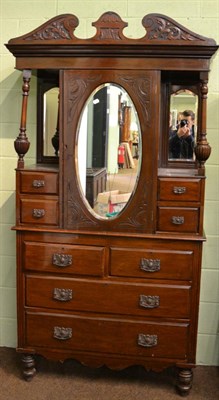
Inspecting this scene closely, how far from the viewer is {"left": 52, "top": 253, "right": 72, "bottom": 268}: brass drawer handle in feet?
8.63

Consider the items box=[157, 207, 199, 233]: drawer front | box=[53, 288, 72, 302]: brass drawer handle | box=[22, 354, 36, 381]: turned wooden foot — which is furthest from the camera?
box=[22, 354, 36, 381]: turned wooden foot

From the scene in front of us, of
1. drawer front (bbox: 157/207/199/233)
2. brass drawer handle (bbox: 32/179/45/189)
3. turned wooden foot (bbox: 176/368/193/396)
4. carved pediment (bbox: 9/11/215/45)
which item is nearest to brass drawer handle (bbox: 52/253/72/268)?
brass drawer handle (bbox: 32/179/45/189)

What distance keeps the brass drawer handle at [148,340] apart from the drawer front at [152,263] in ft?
1.09

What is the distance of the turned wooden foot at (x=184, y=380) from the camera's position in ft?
8.82

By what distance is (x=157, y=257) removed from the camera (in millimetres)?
2576

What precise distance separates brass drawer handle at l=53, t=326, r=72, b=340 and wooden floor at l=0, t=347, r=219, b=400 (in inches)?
12.4

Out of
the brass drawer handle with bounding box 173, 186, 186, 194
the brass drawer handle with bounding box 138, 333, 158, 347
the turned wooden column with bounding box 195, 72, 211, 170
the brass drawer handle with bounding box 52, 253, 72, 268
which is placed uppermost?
the turned wooden column with bounding box 195, 72, 211, 170

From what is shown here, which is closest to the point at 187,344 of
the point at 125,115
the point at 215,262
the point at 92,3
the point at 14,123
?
the point at 215,262

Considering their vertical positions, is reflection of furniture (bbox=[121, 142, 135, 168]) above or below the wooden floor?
above

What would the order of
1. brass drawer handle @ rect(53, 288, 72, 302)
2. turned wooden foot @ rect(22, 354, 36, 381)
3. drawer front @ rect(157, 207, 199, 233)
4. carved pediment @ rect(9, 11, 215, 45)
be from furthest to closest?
turned wooden foot @ rect(22, 354, 36, 381) < brass drawer handle @ rect(53, 288, 72, 302) < drawer front @ rect(157, 207, 199, 233) < carved pediment @ rect(9, 11, 215, 45)

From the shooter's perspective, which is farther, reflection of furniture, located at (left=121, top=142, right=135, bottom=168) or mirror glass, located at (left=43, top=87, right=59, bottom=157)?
mirror glass, located at (left=43, top=87, right=59, bottom=157)

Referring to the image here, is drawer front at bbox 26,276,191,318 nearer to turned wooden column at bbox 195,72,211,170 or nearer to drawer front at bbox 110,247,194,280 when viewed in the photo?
drawer front at bbox 110,247,194,280

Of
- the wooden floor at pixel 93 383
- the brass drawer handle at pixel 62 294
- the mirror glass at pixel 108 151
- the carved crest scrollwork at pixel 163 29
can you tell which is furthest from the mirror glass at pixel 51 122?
the wooden floor at pixel 93 383

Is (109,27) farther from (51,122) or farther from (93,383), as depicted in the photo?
(93,383)
